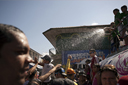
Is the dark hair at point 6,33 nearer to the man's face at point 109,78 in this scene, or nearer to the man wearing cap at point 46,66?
the man's face at point 109,78

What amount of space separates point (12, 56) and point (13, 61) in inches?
1.2

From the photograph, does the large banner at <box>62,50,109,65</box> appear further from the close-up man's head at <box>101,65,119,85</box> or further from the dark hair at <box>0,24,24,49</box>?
the dark hair at <box>0,24,24,49</box>

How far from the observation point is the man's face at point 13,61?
67 centimetres

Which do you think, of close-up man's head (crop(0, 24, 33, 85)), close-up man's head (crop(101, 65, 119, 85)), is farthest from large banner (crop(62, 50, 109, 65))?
close-up man's head (crop(0, 24, 33, 85))

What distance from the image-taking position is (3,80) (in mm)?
660

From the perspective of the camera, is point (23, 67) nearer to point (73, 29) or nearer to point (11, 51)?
point (11, 51)

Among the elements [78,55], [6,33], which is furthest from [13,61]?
[78,55]

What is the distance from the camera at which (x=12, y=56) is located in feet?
2.23

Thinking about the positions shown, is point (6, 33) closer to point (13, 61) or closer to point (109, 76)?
point (13, 61)

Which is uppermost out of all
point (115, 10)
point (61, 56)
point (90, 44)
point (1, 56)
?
point (115, 10)

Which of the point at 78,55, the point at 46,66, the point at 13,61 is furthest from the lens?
the point at 78,55

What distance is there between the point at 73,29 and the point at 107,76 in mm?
20426

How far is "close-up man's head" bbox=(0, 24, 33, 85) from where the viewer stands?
665mm

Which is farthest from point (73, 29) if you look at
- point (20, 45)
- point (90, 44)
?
point (20, 45)
